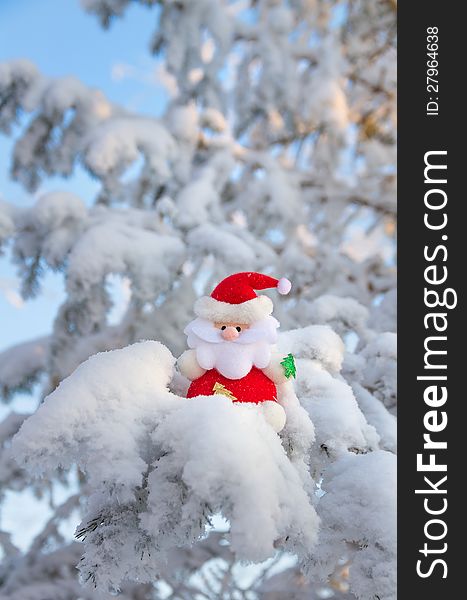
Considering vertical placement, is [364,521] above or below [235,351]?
below

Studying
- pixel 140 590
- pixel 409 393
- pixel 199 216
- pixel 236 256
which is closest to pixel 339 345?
pixel 409 393

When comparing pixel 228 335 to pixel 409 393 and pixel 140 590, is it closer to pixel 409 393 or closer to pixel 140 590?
pixel 409 393

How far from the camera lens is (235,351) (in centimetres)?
144

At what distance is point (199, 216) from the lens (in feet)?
12.2

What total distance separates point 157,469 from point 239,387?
378mm

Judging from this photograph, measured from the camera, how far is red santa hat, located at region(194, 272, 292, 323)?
4.83 ft

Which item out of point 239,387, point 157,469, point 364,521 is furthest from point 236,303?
point 364,521

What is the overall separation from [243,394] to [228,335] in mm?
158

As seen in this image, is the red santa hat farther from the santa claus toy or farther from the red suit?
the red suit

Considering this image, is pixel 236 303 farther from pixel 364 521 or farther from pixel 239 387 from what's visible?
pixel 364 521

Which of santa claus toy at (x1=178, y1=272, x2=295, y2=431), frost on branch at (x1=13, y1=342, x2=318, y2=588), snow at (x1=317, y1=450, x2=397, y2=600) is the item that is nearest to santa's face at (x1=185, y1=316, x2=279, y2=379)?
santa claus toy at (x1=178, y1=272, x2=295, y2=431)

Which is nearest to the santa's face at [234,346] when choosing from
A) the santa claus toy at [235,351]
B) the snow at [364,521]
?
the santa claus toy at [235,351]

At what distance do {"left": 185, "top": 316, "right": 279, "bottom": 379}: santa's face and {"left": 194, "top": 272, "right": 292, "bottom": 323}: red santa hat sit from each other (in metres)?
0.02

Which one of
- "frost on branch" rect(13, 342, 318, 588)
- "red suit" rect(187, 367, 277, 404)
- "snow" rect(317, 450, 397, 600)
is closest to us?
"frost on branch" rect(13, 342, 318, 588)
